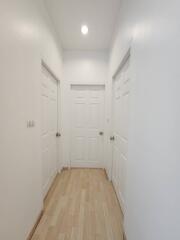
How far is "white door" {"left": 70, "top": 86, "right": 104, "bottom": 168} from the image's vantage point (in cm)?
414

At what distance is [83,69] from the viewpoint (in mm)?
4043

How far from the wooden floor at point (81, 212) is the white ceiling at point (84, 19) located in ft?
9.60

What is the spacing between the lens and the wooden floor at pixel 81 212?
1916 millimetres

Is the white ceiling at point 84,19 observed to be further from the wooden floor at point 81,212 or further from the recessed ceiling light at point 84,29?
the wooden floor at point 81,212

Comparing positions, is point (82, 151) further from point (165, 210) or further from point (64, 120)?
point (165, 210)

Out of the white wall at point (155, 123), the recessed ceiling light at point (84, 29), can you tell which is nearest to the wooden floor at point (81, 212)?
the white wall at point (155, 123)

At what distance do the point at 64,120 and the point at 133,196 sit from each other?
111 inches

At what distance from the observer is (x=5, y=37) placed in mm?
1281

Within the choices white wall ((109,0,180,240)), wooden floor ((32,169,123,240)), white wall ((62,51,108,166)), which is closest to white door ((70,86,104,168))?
white wall ((62,51,108,166))

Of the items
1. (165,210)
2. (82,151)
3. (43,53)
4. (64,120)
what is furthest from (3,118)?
(82,151)

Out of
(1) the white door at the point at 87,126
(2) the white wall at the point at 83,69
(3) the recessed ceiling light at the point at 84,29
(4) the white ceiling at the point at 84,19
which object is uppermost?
(4) the white ceiling at the point at 84,19

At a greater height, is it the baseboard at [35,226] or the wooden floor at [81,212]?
the baseboard at [35,226]

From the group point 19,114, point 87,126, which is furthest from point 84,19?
point 87,126

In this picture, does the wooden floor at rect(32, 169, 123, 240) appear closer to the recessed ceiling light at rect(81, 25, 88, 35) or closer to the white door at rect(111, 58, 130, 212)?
the white door at rect(111, 58, 130, 212)
